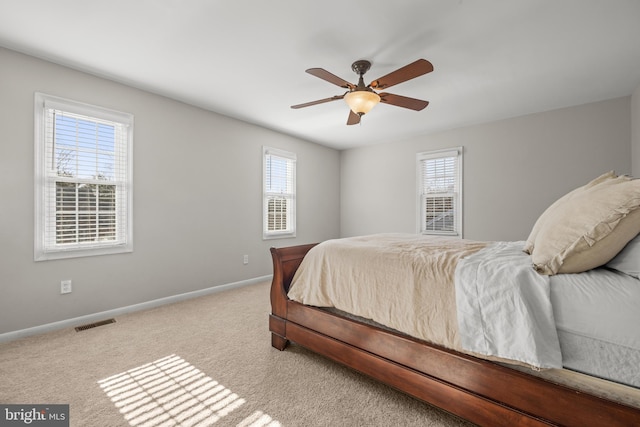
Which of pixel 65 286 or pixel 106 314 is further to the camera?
pixel 106 314

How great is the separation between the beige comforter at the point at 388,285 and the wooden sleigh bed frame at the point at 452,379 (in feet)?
0.28

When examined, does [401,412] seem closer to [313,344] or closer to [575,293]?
[313,344]

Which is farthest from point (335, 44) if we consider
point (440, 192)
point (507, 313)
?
point (440, 192)

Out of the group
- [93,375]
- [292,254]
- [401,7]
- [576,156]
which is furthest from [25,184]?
[576,156]

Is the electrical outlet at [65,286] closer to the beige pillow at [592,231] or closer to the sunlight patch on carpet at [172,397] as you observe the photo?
the sunlight patch on carpet at [172,397]

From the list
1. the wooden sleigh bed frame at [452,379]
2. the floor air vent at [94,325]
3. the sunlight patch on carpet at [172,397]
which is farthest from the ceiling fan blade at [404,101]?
the floor air vent at [94,325]

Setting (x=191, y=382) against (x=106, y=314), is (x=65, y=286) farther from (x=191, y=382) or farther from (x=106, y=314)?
(x=191, y=382)

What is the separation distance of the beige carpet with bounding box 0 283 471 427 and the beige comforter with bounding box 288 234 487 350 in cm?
47

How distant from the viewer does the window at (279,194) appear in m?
4.57

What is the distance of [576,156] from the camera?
3.57 meters

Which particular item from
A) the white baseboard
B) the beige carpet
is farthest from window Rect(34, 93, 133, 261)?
the beige carpet

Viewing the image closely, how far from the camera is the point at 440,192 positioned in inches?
183

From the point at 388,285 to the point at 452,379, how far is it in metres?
0.55

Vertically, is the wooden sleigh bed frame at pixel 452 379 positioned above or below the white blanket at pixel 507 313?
below
